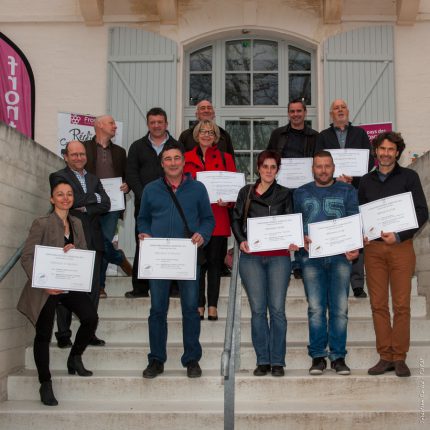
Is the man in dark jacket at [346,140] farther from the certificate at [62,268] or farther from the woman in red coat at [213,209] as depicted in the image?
the certificate at [62,268]

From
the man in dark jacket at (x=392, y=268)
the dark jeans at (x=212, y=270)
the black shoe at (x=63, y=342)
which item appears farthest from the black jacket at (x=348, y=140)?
the black shoe at (x=63, y=342)

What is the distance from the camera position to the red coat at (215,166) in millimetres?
5316

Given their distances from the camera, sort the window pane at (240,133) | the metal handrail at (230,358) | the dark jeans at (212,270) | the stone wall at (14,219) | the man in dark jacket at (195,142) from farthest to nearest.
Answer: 1. the window pane at (240,133)
2. the man in dark jacket at (195,142)
3. the dark jeans at (212,270)
4. the stone wall at (14,219)
5. the metal handrail at (230,358)

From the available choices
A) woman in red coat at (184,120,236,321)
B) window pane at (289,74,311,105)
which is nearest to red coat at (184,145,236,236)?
woman in red coat at (184,120,236,321)

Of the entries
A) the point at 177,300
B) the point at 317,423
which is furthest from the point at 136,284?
the point at 317,423

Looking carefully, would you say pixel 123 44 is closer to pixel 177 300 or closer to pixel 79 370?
pixel 177 300

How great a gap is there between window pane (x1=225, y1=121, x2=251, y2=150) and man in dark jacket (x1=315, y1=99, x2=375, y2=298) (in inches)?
130

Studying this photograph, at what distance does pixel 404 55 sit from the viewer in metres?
8.69

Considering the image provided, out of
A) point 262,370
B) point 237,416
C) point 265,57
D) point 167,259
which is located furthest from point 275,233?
point 265,57

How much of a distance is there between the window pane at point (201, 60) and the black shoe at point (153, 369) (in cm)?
554

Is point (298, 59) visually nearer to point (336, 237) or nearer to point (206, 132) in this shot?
point (206, 132)

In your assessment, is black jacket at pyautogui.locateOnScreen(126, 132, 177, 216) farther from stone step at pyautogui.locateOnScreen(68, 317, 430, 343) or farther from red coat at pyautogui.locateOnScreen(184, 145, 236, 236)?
stone step at pyautogui.locateOnScreen(68, 317, 430, 343)

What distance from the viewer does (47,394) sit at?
4391 millimetres

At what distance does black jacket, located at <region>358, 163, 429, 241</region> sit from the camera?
4469mm
